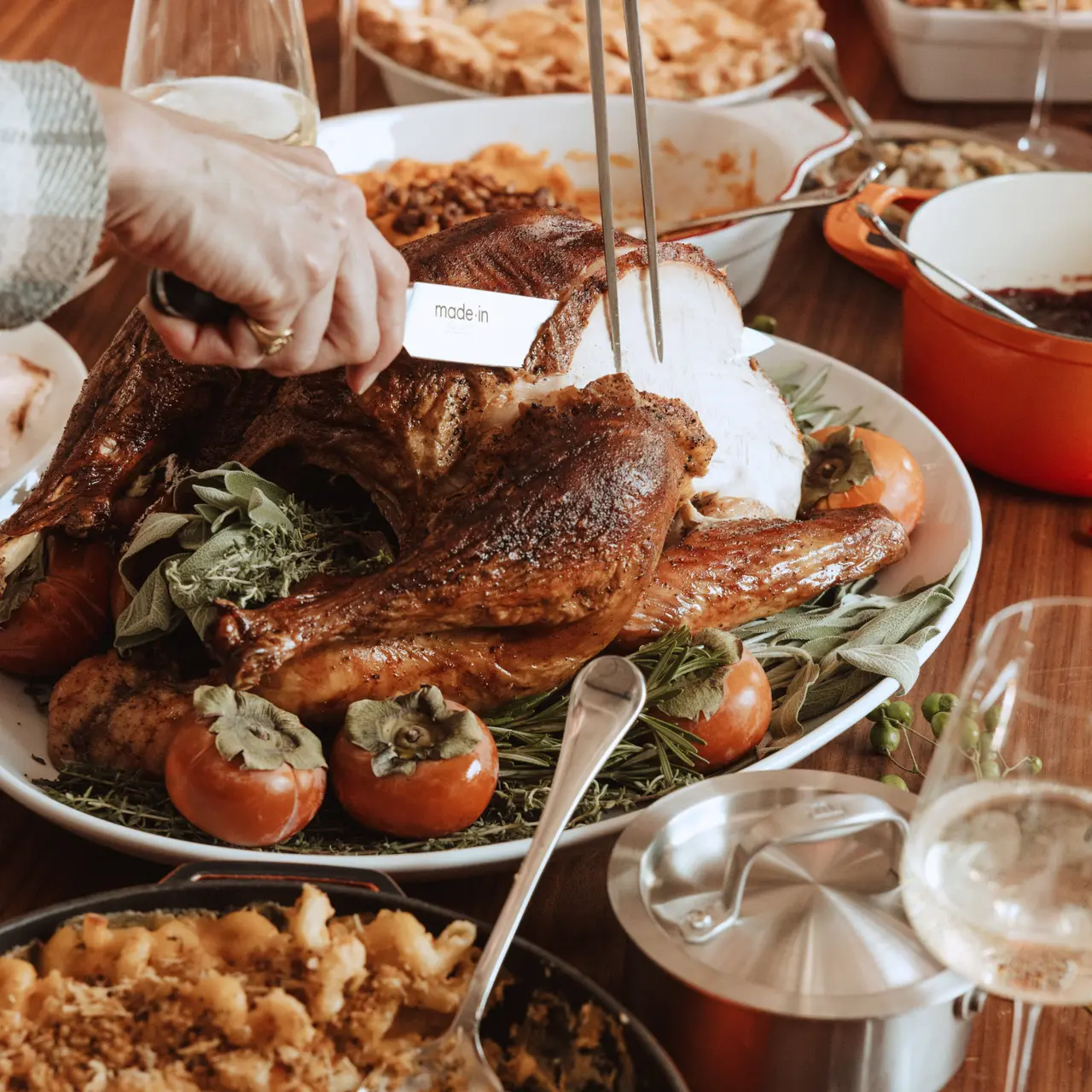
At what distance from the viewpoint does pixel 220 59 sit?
171cm

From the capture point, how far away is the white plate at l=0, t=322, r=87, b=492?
1.56 m

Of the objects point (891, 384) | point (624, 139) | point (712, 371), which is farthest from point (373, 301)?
point (624, 139)

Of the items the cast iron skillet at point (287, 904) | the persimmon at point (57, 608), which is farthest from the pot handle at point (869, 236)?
the cast iron skillet at point (287, 904)

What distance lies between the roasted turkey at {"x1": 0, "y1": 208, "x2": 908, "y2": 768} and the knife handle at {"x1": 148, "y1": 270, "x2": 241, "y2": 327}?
248 millimetres

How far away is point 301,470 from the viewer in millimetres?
1342

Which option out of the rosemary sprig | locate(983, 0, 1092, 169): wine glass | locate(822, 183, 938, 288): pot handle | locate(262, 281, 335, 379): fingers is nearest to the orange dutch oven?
locate(822, 183, 938, 288): pot handle

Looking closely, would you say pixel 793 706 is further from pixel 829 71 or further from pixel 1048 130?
pixel 1048 130

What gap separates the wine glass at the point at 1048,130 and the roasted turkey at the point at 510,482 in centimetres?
143

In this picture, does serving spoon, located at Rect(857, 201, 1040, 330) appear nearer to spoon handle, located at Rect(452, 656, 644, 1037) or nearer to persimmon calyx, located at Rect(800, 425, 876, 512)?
persimmon calyx, located at Rect(800, 425, 876, 512)

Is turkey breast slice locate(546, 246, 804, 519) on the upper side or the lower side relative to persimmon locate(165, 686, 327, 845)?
upper

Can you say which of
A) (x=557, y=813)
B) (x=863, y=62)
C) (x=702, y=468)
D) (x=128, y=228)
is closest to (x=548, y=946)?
(x=557, y=813)

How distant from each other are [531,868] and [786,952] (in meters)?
0.17

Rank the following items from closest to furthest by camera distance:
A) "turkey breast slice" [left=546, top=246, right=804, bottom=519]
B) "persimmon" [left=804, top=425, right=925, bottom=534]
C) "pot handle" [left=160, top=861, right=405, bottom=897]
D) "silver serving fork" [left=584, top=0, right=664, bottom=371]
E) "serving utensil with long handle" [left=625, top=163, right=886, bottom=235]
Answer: "pot handle" [left=160, top=861, right=405, bottom=897]
"silver serving fork" [left=584, top=0, right=664, bottom=371]
"turkey breast slice" [left=546, top=246, right=804, bottom=519]
"persimmon" [left=804, top=425, right=925, bottom=534]
"serving utensil with long handle" [left=625, top=163, right=886, bottom=235]

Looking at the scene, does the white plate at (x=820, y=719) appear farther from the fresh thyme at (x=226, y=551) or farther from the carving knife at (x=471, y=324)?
the carving knife at (x=471, y=324)
